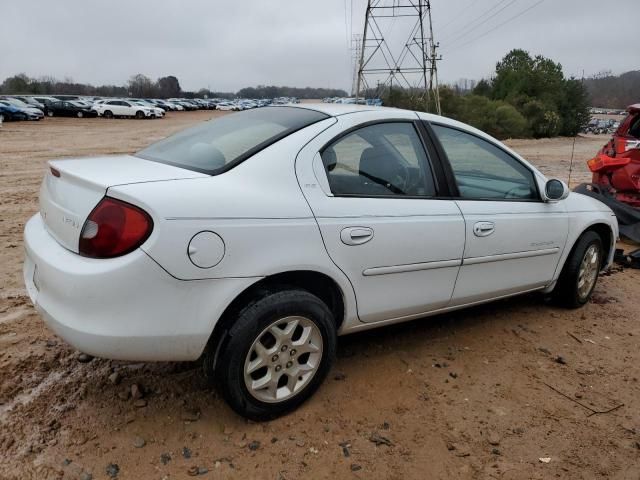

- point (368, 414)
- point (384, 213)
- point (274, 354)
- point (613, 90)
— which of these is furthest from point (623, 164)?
point (613, 90)

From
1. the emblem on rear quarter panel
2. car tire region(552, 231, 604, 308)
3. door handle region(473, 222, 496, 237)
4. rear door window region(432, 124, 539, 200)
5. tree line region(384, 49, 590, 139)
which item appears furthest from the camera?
tree line region(384, 49, 590, 139)

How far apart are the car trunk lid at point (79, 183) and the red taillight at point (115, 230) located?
0.08m

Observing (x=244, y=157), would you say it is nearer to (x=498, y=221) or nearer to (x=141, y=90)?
(x=498, y=221)

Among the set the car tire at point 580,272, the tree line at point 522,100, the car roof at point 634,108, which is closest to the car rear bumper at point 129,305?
the car tire at point 580,272

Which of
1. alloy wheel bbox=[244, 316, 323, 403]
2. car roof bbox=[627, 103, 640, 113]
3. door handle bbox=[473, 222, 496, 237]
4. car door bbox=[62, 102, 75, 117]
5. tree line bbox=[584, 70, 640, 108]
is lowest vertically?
alloy wheel bbox=[244, 316, 323, 403]

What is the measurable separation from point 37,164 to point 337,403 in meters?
12.7

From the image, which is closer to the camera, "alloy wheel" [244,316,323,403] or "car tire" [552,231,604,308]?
"alloy wheel" [244,316,323,403]

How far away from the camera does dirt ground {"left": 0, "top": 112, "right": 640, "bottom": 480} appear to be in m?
2.39

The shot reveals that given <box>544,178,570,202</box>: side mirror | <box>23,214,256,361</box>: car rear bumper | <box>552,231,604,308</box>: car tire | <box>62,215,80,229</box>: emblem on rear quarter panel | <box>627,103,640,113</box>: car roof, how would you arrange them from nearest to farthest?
1. <box>23,214,256,361</box>: car rear bumper
2. <box>62,215,80,229</box>: emblem on rear quarter panel
3. <box>544,178,570,202</box>: side mirror
4. <box>552,231,604,308</box>: car tire
5. <box>627,103,640,113</box>: car roof

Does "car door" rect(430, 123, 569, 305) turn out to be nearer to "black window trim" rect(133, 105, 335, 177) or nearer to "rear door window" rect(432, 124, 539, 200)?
"rear door window" rect(432, 124, 539, 200)

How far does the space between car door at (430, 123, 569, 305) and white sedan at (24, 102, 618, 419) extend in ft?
0.05

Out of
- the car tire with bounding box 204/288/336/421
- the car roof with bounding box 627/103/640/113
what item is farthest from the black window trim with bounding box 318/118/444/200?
the car roof with bounding box 627/103/640/113

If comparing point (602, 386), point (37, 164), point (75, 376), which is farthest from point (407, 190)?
point (37, 164)

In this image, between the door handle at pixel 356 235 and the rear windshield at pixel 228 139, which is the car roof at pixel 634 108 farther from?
the door handle at pixel 356 235
